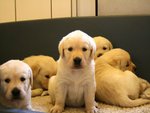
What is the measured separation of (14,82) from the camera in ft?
6.12

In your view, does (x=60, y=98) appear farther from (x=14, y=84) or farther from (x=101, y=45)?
(x=101, y=45)

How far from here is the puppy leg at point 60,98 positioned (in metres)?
2.04

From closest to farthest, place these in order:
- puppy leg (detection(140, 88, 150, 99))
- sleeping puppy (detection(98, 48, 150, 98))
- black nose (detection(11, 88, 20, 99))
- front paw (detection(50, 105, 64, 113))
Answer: black nose (detection(11, 88, 20, 99)) < front paw (detection(50, 105, 64, 113)) < puppy leg (detection(140, 88, 150, 99)) < sleeping puppy (detection(98, 48, 150, 98))

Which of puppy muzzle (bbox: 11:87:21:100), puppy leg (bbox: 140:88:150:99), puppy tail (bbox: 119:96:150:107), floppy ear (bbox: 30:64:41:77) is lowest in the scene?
puppy tail (bbox: 119:96:150:107)

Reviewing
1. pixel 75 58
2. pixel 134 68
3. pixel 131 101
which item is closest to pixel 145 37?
pixel 134 68

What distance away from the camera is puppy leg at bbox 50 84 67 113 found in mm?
2039

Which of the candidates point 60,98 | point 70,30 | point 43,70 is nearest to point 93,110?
point 60,98

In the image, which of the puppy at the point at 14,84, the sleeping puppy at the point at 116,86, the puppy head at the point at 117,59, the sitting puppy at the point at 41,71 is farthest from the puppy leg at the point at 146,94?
the puppy at the point at 14,84

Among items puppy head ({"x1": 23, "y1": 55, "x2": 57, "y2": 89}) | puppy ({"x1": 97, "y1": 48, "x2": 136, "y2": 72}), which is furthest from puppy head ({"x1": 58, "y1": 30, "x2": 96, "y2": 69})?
puppy head ({"x1": 23, "y1": 55, "x2": 57, "y2": 89})

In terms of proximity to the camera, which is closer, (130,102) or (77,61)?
(77,61)

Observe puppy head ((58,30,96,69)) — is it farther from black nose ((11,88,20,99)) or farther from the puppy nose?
black nose ((11,88,20,99))

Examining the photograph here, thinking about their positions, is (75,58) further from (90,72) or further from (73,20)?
(73,20)

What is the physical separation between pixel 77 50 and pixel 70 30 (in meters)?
0.94

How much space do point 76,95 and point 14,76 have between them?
0.43 m
